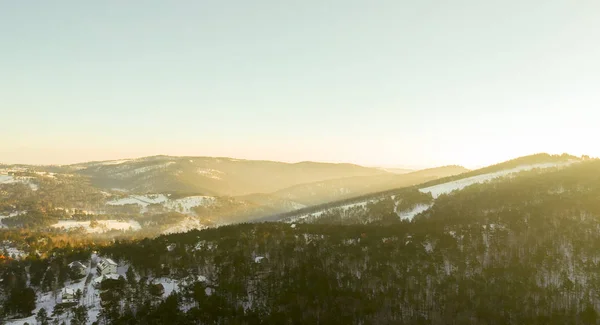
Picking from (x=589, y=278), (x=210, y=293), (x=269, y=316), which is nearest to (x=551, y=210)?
(x=589, y=278)

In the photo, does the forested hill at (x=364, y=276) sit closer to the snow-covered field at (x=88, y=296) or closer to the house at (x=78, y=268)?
the snow-covered field at (x=88, y=296)

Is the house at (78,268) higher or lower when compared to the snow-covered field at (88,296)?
higher

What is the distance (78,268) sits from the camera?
159 metres

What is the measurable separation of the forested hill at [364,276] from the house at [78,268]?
175 inches

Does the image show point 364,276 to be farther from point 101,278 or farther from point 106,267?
point 106,267

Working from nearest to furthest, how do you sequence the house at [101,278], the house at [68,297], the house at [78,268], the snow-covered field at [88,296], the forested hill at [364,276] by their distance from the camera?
1. the snow-covered field at [88,296]
2. the house at [68,297]
3. the forested hill at [364,276]
4. the house at [101,278]
5. the house at [78,268]

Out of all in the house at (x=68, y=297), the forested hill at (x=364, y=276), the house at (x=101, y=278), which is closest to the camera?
the house at (x=68, y=297)

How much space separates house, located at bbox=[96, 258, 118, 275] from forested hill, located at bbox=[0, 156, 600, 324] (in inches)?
189

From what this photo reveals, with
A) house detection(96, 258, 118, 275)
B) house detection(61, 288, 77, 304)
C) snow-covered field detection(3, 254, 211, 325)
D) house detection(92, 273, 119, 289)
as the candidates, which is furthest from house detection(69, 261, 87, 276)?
house detection(61, 288, 77, 304)

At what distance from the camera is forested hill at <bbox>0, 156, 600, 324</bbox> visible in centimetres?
13862

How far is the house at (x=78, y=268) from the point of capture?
157 m

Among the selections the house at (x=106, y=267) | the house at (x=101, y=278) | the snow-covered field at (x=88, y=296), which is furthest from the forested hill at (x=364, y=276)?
the house at (x=106, y=267)

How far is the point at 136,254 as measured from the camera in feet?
580

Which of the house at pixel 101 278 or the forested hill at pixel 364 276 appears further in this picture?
the house at pixel 101 278
